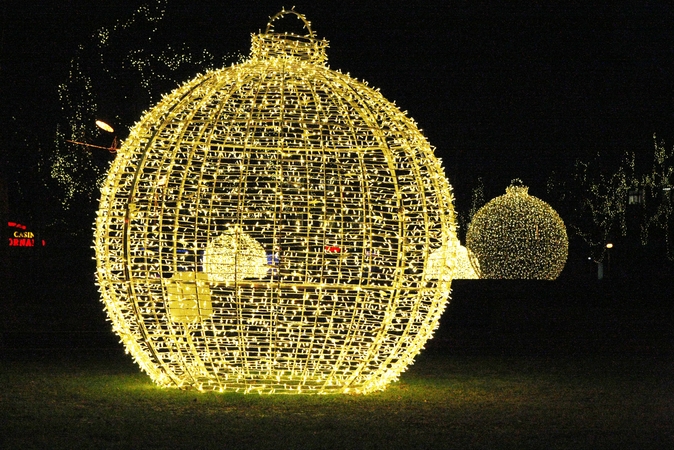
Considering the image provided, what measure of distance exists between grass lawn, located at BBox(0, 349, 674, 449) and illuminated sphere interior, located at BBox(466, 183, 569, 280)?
14599 millimetres

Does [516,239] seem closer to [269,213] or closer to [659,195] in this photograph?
[269,213]

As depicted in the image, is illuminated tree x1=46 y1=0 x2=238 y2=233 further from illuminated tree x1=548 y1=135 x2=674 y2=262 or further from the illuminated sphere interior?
illuminated tree x1=548 y1=135 x2=674 y2=262

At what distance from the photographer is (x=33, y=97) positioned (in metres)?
19.6

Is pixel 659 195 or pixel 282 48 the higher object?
pixel 659 195

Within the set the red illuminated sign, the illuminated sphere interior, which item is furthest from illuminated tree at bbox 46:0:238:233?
the red illuminated sign

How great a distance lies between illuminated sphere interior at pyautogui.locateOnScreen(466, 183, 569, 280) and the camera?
26.6 meters

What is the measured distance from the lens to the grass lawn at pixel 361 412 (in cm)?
759

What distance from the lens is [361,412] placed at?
28.7 ft

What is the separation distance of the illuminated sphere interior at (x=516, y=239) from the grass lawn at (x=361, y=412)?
14.6 meters

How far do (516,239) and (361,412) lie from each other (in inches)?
724

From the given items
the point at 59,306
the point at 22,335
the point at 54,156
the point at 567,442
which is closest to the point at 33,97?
the point at 54,156

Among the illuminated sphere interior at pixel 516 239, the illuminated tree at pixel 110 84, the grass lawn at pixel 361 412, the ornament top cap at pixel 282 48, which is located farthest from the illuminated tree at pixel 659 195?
the ornament top cap at pixel 282 48

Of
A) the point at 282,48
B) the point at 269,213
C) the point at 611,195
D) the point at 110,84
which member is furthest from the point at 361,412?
the point at 611,195

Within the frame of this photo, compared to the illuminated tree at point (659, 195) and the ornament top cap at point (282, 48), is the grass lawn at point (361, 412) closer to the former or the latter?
the ornament top cap at point (282, 48)
